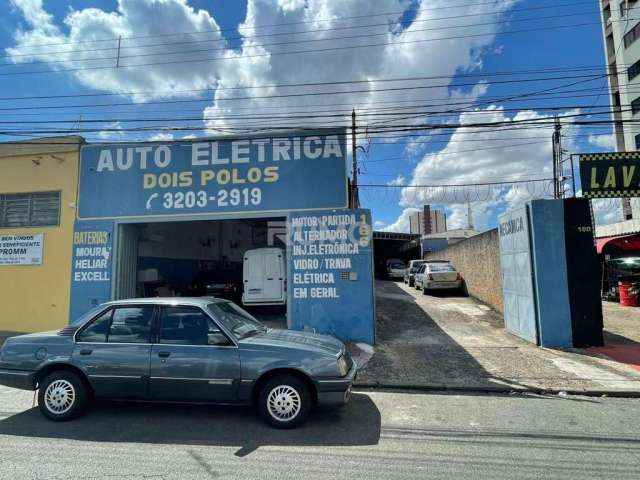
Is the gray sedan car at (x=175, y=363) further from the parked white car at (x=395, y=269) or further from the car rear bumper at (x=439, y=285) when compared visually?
the parked white car at (x=395, y=269)

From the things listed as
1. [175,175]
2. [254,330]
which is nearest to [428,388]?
[254,330]

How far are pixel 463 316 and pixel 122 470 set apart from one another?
11540 mm

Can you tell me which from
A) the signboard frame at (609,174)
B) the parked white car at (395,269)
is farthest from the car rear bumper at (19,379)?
the parked white car at (395,269)

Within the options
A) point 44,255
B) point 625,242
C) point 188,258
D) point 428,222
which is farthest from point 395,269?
point 428,222

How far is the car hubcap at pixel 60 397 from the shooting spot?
5113mm

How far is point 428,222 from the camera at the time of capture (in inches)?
2790

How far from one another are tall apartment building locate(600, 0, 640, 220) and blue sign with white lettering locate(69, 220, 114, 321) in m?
40.9

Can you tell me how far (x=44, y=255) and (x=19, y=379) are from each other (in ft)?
23.8

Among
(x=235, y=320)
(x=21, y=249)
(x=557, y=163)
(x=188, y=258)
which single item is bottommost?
(x=235, y=320)

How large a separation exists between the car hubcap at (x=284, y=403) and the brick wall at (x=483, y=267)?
35.3 feet

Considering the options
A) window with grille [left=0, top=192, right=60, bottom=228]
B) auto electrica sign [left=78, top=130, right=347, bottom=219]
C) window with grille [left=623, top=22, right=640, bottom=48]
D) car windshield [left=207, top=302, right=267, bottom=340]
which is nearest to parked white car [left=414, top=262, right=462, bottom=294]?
auto electrica sign [left=78, top=130, right=347, bottom=219]

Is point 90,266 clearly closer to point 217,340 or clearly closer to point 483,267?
point 217,340

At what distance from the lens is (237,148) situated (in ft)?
35.4

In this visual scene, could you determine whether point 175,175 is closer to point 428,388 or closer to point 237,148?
point 237,148
